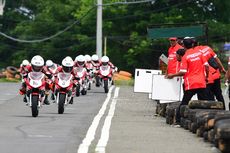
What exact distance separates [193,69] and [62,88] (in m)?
5.46

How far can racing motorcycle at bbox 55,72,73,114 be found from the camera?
925 inches

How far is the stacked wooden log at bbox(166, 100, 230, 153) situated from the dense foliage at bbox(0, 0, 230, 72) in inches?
2002

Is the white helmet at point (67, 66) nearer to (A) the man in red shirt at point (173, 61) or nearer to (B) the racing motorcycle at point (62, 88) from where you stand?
(B) the racing motorcycle at point (62, 88)

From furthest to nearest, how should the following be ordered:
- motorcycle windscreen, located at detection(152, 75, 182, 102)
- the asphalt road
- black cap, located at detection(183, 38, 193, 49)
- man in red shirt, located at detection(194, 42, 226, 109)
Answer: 1. motorcycle windscreen, located at detection(152, 75, 182, 102)
2. man in red shirt, located at detection(194, 42, 226, 109)
3. black cap, located at detection(183, 38, 193, 49)
4. the asphalt road

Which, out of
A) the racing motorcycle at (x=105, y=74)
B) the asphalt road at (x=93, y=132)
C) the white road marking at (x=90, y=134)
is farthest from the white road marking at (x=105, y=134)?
the racing motorcycle at (x=105, y=74)

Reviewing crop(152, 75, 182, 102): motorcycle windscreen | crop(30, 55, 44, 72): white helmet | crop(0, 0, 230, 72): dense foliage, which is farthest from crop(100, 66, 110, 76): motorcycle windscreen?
crop(0, 0, 230, 72): dense foliage

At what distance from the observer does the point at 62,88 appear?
77.6 ft

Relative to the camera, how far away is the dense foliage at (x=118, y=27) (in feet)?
247

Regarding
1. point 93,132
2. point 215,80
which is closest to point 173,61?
point 215,80

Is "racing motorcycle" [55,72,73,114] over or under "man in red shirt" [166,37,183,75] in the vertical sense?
under

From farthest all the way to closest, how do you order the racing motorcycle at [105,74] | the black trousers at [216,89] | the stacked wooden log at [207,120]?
the racing motorcycle at [105,74] < the black trousers at [216,89] < the stacked wooden log at [207,120]

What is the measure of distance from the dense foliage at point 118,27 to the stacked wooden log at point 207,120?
167ft

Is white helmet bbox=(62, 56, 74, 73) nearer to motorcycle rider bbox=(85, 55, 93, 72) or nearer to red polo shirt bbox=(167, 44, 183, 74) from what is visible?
red polo shirt bbox=(167, 44, 183, 74)

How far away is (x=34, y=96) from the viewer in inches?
867
